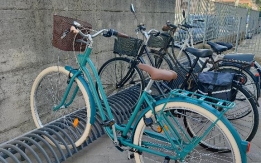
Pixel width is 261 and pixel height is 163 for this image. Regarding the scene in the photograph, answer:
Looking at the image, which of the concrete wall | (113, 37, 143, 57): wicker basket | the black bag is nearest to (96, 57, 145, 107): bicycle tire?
(113, 37, 143, 57): wicker basket

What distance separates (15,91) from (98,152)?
1.17 metres

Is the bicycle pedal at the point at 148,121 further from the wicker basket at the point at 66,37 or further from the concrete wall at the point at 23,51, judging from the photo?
the concrete wall at the point at 23,51

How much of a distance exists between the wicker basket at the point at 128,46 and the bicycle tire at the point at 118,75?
0.13 m

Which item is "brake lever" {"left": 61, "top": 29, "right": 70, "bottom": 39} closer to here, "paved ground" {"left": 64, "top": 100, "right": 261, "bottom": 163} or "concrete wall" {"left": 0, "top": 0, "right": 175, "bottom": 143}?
"concrete wall" {"left": 0, "top": 0, "right": 175, "bottom": 143}

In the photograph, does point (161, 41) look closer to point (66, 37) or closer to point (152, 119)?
point (66, 37)

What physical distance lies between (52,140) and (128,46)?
1534mm

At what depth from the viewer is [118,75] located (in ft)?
13.9

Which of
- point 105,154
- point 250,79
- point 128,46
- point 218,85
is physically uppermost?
point 128,46

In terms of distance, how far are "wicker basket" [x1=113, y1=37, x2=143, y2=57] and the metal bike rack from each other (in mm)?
660

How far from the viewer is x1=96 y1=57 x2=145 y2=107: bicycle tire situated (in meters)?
Result: 3.70

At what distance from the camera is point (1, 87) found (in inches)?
111

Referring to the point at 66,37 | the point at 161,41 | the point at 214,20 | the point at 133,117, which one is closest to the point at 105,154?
the point at 133,117

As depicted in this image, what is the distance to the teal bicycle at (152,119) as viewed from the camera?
2.15m

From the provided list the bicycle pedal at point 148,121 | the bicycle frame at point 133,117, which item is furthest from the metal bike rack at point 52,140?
the bicycle pedal at point 148,121
